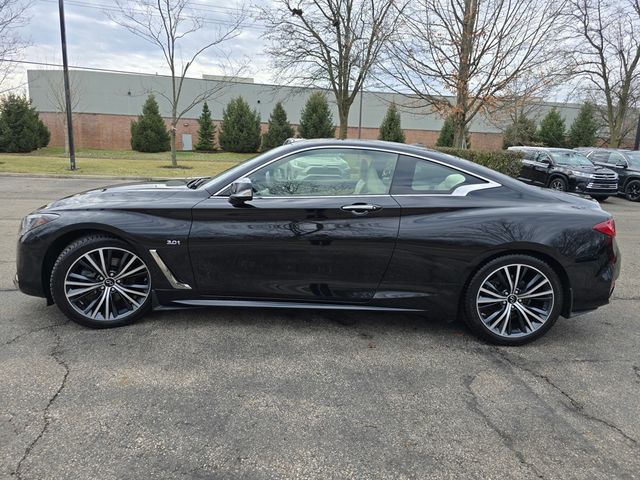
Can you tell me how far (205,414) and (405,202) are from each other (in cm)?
207

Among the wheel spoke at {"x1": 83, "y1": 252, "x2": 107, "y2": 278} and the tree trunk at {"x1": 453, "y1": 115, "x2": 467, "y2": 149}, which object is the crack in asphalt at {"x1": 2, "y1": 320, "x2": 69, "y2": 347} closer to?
the wheel spoke at {"x1": 83, "y1": 252, "x2": 107, "y2": 278}

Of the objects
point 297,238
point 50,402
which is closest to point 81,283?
point 50,402

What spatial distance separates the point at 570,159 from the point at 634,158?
2738mm

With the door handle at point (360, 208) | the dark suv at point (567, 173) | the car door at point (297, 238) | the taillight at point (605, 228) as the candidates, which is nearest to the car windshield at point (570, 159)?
the dark suv at point (567, 173)

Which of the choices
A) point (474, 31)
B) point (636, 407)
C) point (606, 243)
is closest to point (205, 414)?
point (636, 407)

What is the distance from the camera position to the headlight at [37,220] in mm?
3611

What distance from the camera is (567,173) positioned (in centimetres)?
1460

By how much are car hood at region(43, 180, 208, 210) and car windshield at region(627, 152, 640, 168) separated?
1663 cm

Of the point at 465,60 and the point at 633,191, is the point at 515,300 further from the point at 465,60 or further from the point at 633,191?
the point at 633,191

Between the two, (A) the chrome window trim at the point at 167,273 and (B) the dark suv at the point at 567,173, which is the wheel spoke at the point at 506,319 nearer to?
(A) the chrome window trim at the point at 167,273

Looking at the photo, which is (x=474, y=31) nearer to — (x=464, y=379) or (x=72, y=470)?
(x=464, y=379)

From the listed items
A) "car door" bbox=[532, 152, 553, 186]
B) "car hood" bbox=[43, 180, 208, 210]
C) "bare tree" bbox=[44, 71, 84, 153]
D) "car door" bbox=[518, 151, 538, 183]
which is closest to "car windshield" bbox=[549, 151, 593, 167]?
"car door" bbox=[532, 152, 553, 186]

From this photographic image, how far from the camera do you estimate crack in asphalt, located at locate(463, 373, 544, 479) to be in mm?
2328

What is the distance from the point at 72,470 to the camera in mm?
2162
